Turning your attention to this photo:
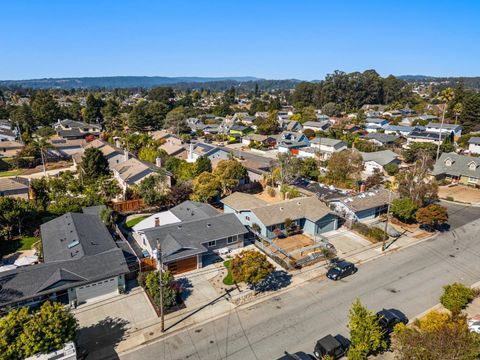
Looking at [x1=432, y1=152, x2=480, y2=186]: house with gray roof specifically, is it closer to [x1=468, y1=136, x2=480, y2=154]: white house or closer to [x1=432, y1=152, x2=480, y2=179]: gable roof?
[x1=432, y1=152, x2=480, y2=179]: gable roof

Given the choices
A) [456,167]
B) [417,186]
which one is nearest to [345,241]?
[417,186]

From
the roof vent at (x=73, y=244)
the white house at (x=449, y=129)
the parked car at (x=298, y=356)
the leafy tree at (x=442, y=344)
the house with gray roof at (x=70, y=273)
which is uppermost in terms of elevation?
the white house at (x=449, y=129)

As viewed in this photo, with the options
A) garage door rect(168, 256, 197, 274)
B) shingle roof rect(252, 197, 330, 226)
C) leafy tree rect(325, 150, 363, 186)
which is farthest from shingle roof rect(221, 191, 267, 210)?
leafy tree rect(325, 150, 363, 186)

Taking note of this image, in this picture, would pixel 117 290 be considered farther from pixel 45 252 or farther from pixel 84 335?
pixel 45 252

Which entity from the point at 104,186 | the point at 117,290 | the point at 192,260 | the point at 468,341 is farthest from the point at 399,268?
the point at 104,186

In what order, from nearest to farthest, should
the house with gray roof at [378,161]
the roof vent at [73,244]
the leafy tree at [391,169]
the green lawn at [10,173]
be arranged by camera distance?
the roof vent at [73,244] < the leafy tree at [391,169] < the green lawn at [10,173] < the house with gray roof at [378,161]

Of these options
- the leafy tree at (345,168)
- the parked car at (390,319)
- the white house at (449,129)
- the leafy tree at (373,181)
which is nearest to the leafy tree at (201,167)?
the leafy tree at (345,168)

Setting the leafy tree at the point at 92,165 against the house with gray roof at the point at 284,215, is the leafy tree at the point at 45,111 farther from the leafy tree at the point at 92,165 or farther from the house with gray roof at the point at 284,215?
the house with gray roof at the point at 284,215
